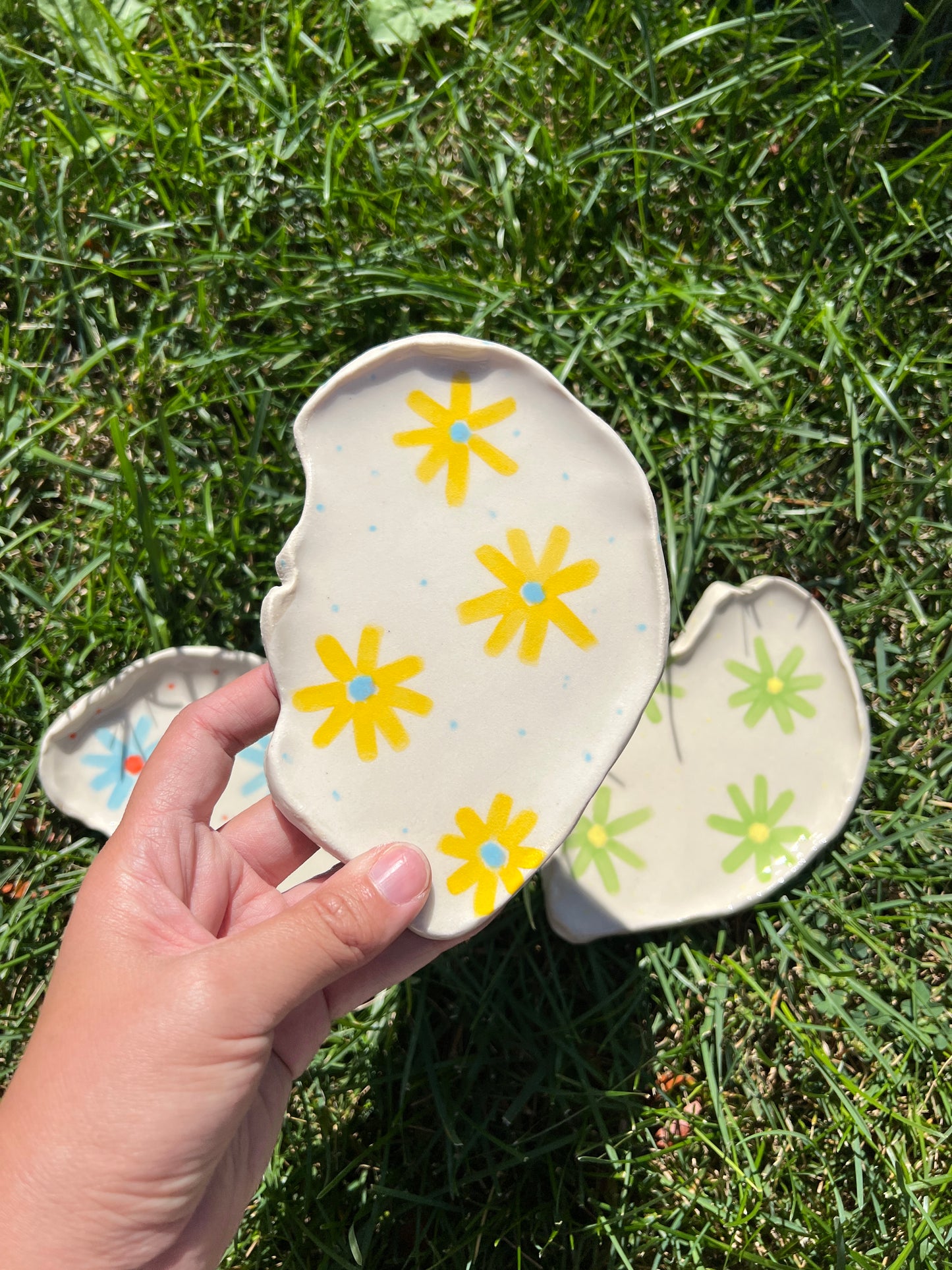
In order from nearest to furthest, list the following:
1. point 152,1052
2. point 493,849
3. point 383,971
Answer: point 152,1052 → point 493,849 → point 383,971

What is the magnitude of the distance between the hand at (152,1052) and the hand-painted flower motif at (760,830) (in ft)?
2.29

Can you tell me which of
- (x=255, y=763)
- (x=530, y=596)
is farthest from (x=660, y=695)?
(x=255, y=763)

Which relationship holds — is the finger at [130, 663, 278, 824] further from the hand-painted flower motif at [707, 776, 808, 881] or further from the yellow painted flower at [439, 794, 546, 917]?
the hand-painted flower motif at [707, 776, 808, 881]

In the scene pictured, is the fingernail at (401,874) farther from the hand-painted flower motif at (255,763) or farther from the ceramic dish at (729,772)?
the hand-painted flower motif at (255,763)

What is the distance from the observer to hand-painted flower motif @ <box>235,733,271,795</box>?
177 cm

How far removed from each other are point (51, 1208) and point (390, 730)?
70 centimetres

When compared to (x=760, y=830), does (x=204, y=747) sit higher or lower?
higher

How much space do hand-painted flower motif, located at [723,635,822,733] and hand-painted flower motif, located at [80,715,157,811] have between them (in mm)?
1077

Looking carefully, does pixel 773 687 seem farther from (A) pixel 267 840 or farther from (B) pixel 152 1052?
(B) pixel 152 1052

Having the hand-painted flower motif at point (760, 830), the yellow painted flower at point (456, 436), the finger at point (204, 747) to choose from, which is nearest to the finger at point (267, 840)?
the finger at point (204, 747)

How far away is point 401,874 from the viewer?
4.02ft

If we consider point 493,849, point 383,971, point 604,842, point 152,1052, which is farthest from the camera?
point 604,842

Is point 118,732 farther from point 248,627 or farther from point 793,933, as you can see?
point 793,933

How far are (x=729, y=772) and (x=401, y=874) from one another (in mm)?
750
